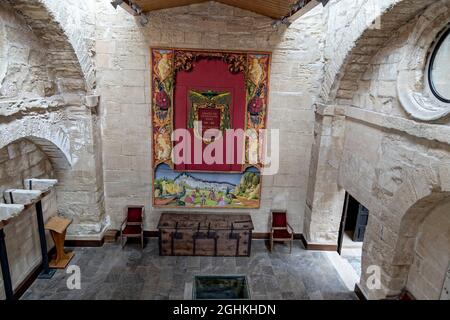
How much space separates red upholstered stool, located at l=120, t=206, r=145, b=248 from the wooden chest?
0.46 meters

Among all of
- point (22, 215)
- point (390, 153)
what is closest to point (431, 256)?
point (390, 153)

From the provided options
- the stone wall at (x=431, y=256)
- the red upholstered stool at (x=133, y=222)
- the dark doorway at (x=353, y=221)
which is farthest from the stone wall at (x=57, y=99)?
the stone wall at (x=431, y=256)

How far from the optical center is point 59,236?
494 centimetres

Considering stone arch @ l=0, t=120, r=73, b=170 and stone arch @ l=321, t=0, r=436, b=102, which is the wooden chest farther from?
stone arch @ l=321, t=0, r=436, b=102

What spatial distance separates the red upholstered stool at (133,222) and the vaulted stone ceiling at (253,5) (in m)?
3.42

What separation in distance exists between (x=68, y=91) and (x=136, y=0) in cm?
177

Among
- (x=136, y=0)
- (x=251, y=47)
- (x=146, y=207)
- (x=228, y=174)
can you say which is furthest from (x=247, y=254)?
(x=136, y=0)

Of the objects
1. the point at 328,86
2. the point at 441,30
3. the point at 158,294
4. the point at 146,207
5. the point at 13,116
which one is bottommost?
the point at 158,294

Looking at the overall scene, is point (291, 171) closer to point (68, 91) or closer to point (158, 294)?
point (158, 294)

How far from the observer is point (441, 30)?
329 cm

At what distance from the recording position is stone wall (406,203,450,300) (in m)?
3.30

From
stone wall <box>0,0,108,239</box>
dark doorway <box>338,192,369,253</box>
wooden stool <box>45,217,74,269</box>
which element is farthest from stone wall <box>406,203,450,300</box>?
wooden stool <box>45,217,74,269</box>

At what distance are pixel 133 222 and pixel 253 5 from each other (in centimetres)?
418
